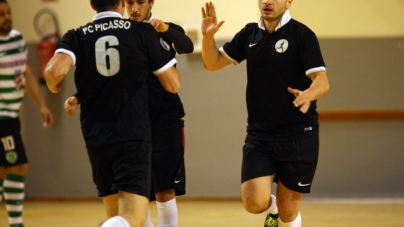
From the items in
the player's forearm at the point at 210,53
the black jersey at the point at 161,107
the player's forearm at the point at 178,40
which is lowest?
the black jersey at the point at 161,107

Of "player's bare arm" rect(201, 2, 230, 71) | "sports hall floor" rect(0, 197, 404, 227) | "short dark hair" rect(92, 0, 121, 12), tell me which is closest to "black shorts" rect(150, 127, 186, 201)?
"player's bare arm" rect(201, 2, 230, 71)

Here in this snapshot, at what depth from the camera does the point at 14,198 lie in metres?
5.52

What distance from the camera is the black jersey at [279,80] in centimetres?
416

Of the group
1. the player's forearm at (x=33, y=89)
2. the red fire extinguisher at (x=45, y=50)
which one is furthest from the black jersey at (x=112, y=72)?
the red fire extinguisher at (x=45, y=50)

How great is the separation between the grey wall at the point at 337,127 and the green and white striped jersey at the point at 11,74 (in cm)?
212

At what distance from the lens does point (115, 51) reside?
3.38m

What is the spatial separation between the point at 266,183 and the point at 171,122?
30.7 inches

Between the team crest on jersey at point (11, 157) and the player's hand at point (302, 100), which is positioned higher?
the player's hand at point (302, 100)

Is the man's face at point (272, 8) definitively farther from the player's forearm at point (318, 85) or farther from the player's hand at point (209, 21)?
the player's forearm at point (318, 85)

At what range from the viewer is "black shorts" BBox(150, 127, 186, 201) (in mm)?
4316

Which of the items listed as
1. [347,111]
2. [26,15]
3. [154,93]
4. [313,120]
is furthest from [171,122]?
[26,15]

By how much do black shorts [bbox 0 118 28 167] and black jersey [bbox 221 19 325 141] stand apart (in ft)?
7.62

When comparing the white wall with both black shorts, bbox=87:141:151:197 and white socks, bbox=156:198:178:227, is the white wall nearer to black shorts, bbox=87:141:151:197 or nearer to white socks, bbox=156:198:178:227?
white socks, bbox=156:198:178:227

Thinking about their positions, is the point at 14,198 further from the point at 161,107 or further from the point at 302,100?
the point at 302,100
